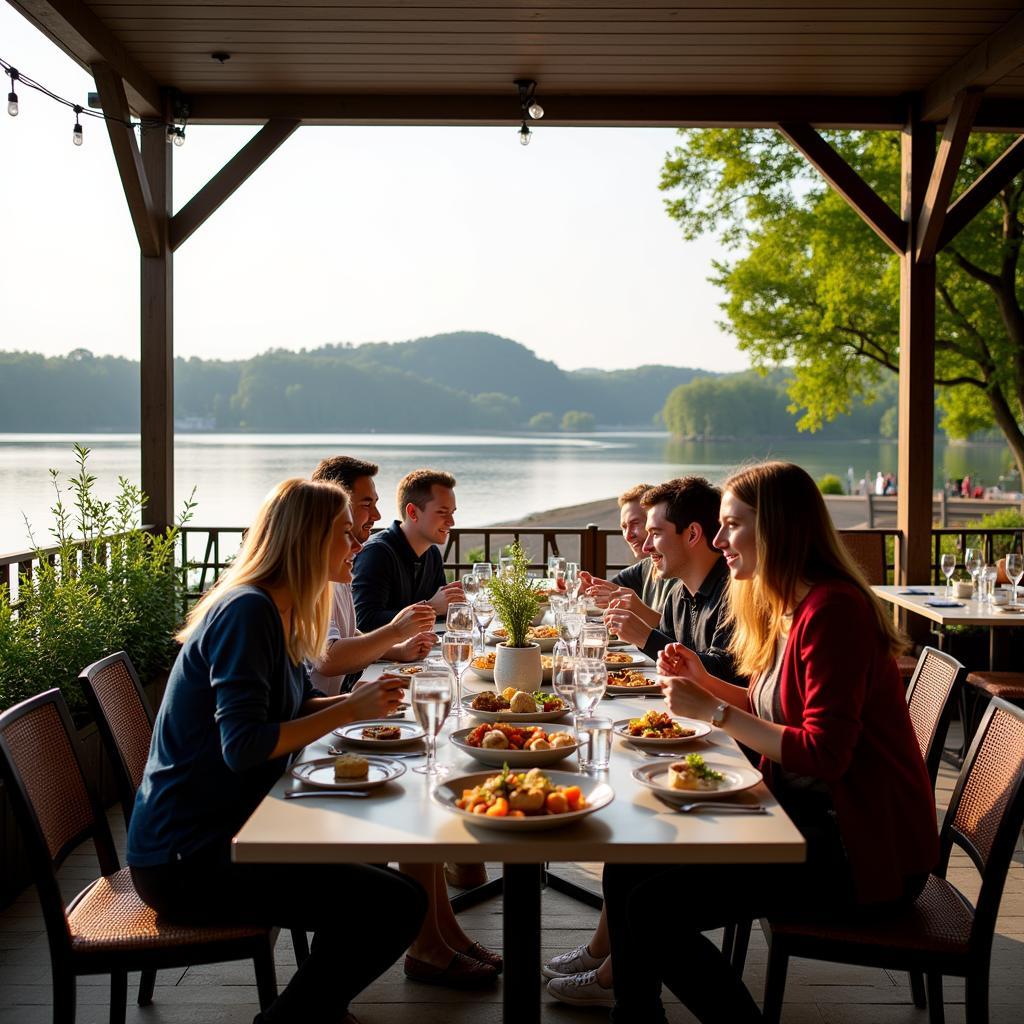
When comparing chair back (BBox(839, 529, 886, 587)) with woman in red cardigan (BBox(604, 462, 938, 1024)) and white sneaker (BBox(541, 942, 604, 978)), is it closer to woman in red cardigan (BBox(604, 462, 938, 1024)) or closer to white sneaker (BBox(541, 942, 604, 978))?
white sneaker (BBox(541, 942, 604, 978))

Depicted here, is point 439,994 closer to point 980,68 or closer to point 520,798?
point 520,798

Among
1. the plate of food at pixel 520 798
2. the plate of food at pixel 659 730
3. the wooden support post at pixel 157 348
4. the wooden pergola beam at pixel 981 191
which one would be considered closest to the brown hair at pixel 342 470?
the plate of food at pixel 659 730

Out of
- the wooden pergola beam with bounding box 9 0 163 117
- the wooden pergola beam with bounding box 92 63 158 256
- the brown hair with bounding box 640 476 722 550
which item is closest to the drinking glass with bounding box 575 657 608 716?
the brown hair with bounding box 640 476 722 550

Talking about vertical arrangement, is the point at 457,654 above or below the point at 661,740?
above

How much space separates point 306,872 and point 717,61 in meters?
4.63

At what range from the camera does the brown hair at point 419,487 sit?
4.36 m

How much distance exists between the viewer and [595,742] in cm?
216

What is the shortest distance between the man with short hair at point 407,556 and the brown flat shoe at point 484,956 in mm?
1309

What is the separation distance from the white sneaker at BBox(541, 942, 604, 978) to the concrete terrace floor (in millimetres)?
100

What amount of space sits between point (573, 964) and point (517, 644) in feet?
Answer: 2.79

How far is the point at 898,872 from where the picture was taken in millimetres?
2209

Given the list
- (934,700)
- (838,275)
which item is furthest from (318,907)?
(838,275)

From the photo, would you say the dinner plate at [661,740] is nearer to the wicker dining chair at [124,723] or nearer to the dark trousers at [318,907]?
the dark trousers at [318,907]

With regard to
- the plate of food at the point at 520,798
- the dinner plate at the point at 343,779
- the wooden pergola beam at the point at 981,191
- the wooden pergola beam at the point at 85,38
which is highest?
the wooden pergola beam at the point at 85,38
